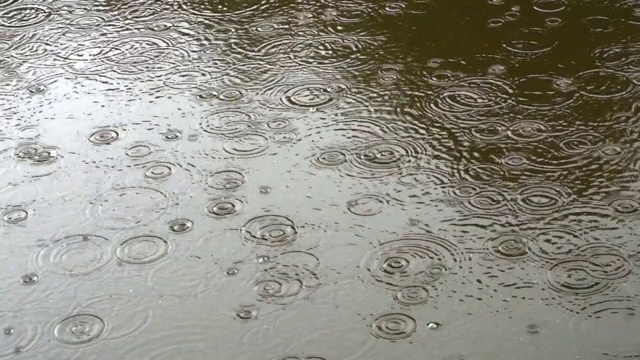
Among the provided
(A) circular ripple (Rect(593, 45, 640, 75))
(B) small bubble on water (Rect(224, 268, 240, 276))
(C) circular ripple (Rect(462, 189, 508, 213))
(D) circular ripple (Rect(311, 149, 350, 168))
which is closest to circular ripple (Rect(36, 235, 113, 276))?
(B) small bubble on water (Rect(224, 268, 240, 276))

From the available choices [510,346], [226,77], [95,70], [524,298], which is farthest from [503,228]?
[95,70]

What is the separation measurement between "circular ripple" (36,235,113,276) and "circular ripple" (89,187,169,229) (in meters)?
0.06

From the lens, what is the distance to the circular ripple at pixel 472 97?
2.53 metres

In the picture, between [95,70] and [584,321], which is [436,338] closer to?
[584,321]

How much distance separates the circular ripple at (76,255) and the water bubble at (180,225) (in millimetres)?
136

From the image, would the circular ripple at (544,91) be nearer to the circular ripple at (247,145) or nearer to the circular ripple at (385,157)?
the circular ripple at (385,157)

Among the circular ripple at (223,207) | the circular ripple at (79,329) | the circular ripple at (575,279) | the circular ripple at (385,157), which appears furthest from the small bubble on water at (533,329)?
the circular ripple at (79,329)

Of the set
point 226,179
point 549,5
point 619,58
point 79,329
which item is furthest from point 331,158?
point 549,5

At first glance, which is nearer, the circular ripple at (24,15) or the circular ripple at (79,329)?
the circular ripple at (79,329)

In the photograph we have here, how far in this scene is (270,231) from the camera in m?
2.19

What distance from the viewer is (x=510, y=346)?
1855 mm

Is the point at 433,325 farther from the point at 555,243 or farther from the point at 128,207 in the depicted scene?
the point at 128,207

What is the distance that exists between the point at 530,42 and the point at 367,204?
83 centimetres

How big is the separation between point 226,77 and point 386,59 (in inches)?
16.7
